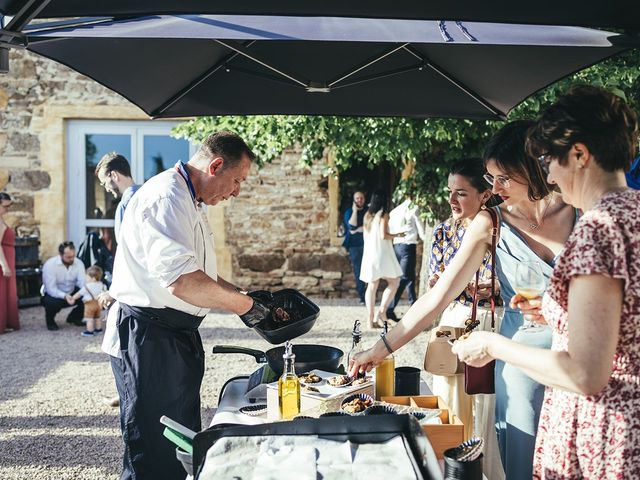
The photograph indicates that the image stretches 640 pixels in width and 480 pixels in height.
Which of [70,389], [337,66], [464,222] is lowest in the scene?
[70,389]

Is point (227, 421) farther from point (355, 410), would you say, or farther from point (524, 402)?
point (524, 402)

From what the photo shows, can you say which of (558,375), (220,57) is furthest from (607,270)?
(220,57)

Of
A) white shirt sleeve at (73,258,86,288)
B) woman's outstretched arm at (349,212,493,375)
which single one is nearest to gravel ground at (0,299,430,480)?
white shirt sleeve at (73,258,86,288)

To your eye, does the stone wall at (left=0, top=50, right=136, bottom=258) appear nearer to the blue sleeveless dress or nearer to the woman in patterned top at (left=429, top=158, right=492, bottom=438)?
the woman in patterned top at (left=429, top=158, right=492, bottom=438)

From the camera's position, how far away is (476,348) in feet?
5.75

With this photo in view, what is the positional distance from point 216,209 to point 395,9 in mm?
9027

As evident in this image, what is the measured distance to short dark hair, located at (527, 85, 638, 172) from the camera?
5.28 feet

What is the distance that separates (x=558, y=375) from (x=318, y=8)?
114 cm

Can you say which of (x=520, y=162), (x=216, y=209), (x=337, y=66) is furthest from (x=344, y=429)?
(x=216, y=209)

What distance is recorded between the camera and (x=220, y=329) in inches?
330

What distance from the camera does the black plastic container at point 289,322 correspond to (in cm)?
264

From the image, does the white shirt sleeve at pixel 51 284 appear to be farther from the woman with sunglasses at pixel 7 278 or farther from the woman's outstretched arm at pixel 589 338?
the woman's outstretched arm at pixel 589 338

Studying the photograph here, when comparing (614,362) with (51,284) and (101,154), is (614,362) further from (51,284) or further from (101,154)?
(101,154)

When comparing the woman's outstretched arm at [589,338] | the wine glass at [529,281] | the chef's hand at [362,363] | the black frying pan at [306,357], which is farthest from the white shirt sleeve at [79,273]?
the woman's outstretched arm at [589,338]
